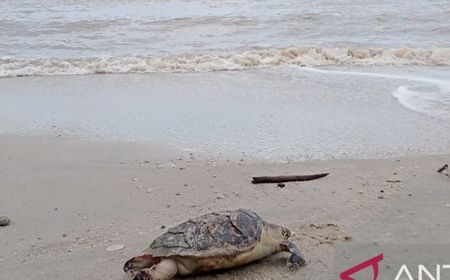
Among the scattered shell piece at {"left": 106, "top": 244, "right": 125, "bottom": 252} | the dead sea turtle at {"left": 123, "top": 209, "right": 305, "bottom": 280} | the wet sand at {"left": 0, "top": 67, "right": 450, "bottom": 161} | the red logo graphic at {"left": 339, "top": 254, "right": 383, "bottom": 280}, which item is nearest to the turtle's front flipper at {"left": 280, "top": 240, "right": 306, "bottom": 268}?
the dead sea turtle at {"left": 123, "top": 209, "right": 305, "bottom": 280}

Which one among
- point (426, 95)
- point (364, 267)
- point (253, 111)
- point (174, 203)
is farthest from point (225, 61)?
point (364, 267)

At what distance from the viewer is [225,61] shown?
11430mm

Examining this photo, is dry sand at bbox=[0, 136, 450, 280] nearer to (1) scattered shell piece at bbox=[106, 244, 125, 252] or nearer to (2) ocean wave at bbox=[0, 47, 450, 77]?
(1) scattered shell piece at bbox=[106, 244, 125, 252]

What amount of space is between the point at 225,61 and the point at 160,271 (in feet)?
28.2

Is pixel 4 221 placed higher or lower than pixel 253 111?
higher

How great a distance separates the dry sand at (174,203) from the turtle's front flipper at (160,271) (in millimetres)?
268

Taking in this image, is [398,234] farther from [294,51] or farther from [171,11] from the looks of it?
[171,11]

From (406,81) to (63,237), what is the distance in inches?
271

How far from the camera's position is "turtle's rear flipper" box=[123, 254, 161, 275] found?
323 centimetres

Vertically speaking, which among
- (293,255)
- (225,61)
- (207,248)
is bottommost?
(225,61)

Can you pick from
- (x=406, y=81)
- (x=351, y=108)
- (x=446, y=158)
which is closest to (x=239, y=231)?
(x=446, y=158)

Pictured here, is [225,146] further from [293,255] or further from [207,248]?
[207,248]

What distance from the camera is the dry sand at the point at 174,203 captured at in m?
3.55

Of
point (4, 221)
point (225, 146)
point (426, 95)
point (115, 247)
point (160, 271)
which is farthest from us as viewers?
point (426, 95)
